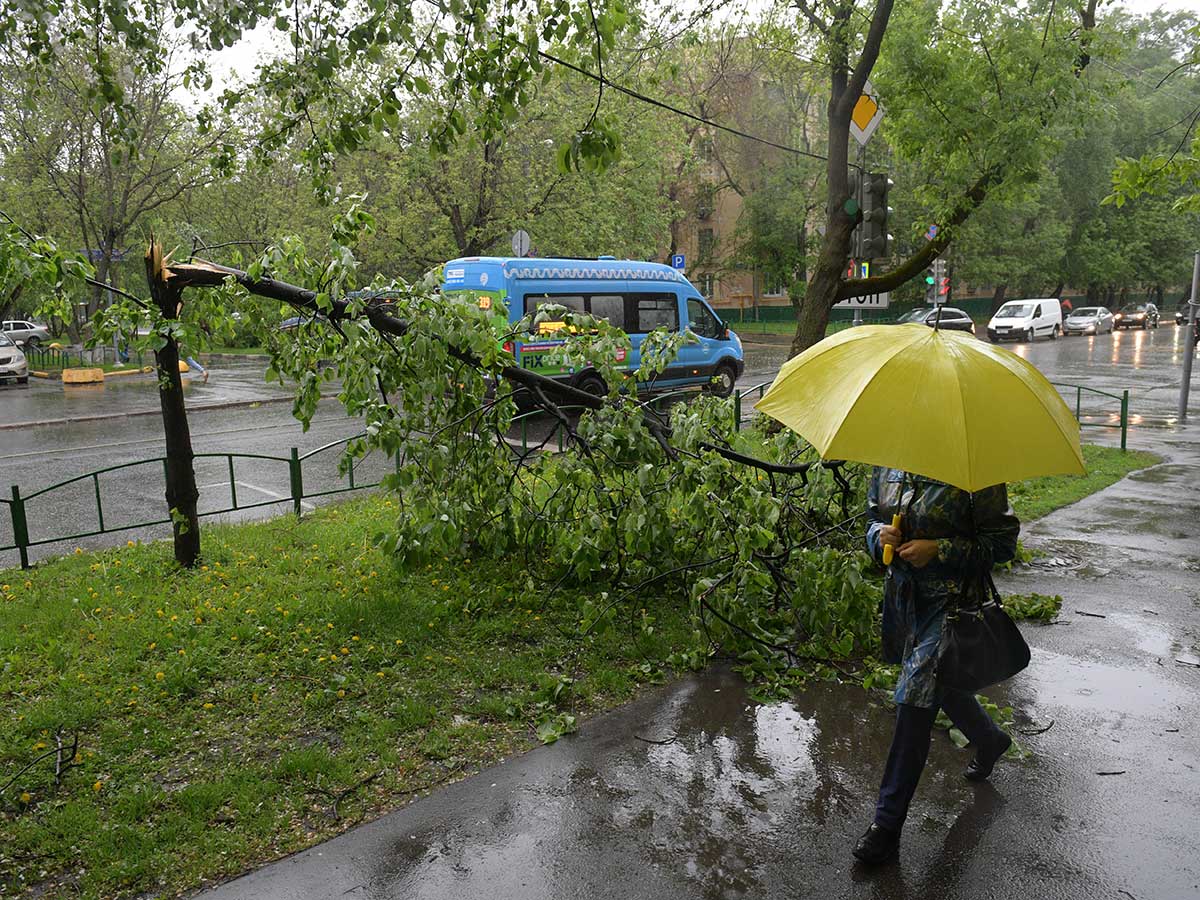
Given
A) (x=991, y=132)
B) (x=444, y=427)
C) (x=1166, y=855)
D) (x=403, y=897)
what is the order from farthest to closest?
1. (x=991, y=132)
2. (x=444, y=427)
3. (x=1166, y=855)
4. (x=403, y=897)

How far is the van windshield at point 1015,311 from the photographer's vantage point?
41531 mm

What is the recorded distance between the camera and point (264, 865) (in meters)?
3.69

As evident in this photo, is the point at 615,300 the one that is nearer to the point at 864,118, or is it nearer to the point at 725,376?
the point at 725,376

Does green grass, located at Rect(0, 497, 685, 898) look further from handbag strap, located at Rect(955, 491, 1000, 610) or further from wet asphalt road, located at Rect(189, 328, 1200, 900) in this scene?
handbag strap, located at Rect(955, 491, 1000, 610)

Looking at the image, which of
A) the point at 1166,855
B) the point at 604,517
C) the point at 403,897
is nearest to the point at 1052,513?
the point at 604,517

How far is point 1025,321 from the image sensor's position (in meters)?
41.2

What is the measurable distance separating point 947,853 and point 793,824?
2.00ft

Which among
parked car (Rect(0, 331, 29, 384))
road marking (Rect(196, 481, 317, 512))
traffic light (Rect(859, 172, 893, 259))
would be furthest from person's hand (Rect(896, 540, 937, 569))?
parked car (Rect(0, 331, 29, 384))

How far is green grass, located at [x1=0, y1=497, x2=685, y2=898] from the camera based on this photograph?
12.7 feet

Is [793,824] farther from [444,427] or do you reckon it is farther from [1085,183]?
[1085,183]

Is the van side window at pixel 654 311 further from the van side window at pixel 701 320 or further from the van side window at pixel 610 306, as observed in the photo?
the van side window at pixel 701 320

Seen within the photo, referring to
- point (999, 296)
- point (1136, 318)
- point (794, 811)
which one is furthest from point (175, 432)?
point (1136, 318)

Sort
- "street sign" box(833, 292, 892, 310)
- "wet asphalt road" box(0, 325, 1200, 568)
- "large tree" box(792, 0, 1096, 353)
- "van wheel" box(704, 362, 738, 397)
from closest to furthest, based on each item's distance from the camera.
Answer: "wet asphalt road" box(0, 325, 1200, 568) < "large tree" box(792, 0, 1096, 353) < "street sign" box(833, 292, 892, 310) < "van wheel" box(704, 362, 738, 397)

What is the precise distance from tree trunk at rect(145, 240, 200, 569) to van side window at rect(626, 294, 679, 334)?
1267 cm
